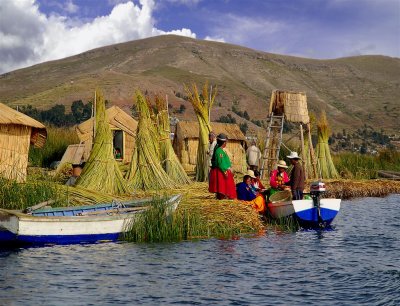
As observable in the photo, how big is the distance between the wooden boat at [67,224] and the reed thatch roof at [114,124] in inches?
467

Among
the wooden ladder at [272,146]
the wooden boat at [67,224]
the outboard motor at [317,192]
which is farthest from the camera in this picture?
the wooden ladder at [272,146]

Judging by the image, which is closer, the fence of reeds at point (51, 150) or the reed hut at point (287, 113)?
the reed hut at point (287, 113)

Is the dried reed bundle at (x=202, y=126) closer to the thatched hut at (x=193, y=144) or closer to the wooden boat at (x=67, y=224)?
the thatched hut at (x=193, y=144)

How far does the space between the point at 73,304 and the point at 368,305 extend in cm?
395

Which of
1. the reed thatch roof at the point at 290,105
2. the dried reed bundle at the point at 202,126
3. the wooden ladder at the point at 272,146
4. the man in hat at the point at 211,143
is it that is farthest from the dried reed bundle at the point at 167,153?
the reed thatch roof at the point at 290,105

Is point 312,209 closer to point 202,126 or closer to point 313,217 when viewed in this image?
point 313,217

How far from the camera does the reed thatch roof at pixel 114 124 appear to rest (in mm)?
25625

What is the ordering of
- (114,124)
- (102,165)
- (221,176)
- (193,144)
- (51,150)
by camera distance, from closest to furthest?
(221,176)
(102,165)
(114,124)
(51,150)
(193,144)

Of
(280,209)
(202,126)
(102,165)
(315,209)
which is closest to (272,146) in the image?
(202,126)

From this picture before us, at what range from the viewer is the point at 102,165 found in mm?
17281

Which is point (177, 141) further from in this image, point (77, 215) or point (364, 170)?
point (77, 215)

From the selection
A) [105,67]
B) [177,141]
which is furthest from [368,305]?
[105,67]

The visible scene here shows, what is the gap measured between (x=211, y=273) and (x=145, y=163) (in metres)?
8.38

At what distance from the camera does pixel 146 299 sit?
9.30m
